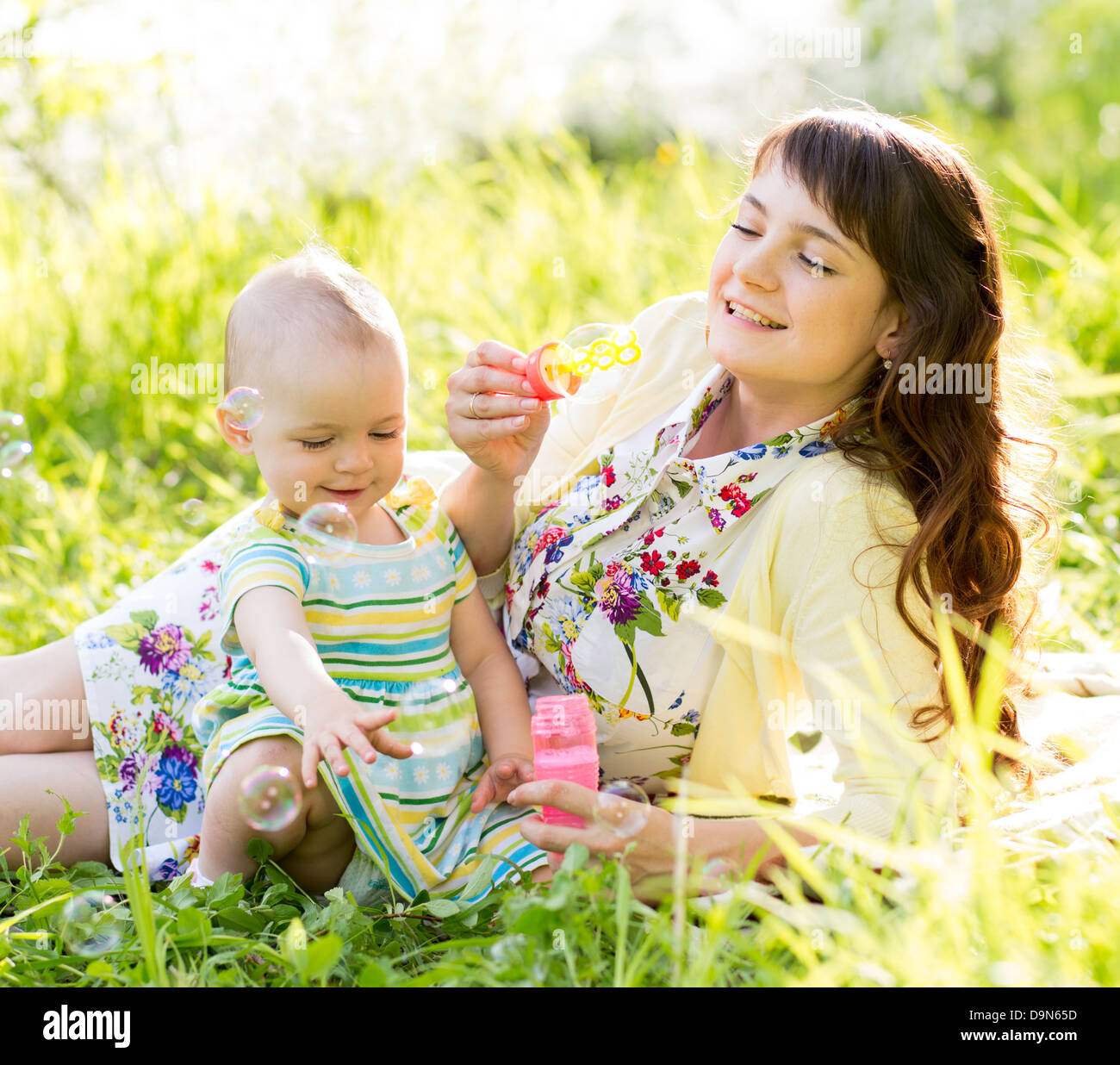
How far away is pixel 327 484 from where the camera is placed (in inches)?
69.9

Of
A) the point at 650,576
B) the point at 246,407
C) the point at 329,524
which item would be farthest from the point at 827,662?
the point at 246,407

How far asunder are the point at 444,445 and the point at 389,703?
5.84 ft

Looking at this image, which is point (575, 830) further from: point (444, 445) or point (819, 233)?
point (444, 445)

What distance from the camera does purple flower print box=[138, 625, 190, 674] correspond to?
7.02ft

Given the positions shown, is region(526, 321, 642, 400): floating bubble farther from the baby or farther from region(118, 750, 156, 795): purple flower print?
region(118, 750, 156, 795): purple flower print

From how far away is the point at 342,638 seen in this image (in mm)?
1834

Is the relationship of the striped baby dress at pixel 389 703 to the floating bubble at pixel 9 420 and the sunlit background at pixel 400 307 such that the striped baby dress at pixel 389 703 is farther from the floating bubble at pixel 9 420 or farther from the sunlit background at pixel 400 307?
the floating bubble at pixel 9 420

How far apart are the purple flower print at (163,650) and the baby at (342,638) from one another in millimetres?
268

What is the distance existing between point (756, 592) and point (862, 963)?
0.62 meters

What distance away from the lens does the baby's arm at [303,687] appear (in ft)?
4.95

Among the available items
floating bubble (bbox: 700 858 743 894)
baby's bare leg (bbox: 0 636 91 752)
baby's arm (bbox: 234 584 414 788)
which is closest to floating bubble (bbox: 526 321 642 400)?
baby's arm (bbox: 234 584 414 788)

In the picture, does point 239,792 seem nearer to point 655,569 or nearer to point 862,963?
point 655,569
